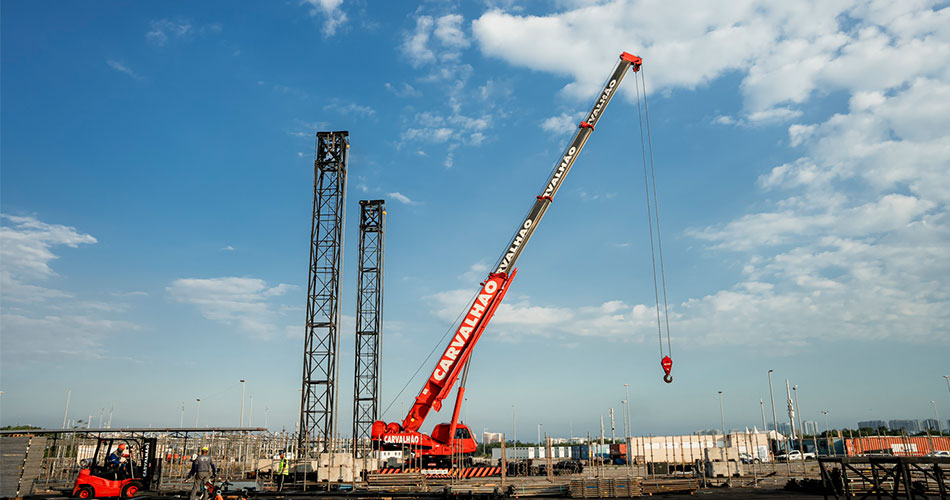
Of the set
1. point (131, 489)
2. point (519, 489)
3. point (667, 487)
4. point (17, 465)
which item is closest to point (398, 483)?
point (519, 489)

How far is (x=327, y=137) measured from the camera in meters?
38.8

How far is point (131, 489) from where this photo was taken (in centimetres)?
1895

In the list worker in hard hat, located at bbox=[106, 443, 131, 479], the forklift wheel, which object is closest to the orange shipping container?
the forklift wheel

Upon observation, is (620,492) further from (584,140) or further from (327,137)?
(327,137)

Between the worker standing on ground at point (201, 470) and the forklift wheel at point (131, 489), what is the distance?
5910mm

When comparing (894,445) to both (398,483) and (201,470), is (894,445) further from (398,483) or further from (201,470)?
(201,470)

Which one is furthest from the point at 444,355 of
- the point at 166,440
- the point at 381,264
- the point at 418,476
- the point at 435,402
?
the point at 381,264

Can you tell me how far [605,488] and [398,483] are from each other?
8979 millimetres

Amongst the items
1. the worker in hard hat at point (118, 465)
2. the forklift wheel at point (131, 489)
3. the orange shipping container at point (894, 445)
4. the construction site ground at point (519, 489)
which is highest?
the worker in hard hat at point (118, 465)

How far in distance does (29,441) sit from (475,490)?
54.1 ft

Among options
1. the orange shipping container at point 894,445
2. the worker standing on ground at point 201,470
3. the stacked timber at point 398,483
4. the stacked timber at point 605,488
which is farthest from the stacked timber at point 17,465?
the orange shipping container at point 894,445

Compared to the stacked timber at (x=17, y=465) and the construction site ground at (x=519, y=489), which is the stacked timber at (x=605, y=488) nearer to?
the construction site ground at (x=519, y=489)

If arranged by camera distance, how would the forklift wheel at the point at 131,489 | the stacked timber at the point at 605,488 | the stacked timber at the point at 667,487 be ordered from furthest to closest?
the stacked timber at the point at 667,487 < the stacked timber at the point at 605,488 < the forklift wheel at the point at 131,489

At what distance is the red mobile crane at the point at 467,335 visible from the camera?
2714 cm
